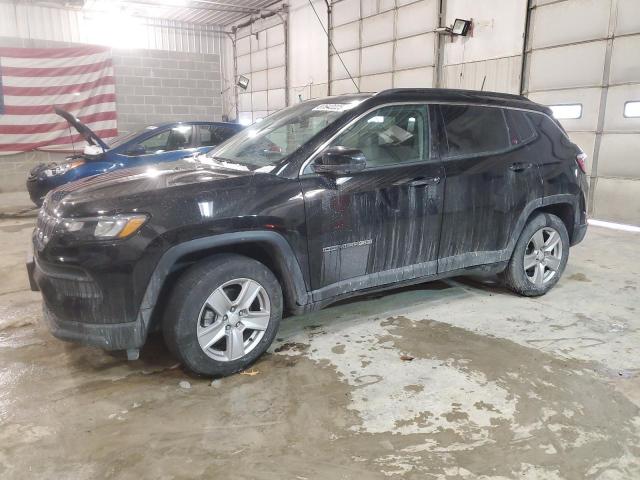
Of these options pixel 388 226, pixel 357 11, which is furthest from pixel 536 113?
pixel 357 11

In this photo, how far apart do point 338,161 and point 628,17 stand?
21.3 ft

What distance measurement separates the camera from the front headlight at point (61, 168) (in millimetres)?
7261

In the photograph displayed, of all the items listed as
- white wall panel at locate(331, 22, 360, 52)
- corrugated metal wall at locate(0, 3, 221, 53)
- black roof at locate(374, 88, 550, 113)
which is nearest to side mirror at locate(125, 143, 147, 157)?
black roof at locate(374, 88, 550, 113)

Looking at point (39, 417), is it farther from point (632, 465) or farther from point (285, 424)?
point (632, 465)

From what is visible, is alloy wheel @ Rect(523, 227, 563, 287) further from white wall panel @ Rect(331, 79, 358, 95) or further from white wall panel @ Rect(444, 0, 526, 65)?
white wall panel @ Rect(331, 79, 358, 95)

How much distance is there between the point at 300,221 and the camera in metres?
2.94

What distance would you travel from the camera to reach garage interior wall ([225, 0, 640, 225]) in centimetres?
734

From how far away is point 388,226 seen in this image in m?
3.27

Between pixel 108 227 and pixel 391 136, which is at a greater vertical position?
pixel 391 136

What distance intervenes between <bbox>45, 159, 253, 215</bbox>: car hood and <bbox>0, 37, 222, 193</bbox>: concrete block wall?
10.5 m

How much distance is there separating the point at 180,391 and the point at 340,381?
890 mm

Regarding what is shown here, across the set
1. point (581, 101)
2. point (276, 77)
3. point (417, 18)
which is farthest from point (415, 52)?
point (276, 77)

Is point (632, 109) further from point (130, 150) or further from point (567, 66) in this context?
point (130, 150)

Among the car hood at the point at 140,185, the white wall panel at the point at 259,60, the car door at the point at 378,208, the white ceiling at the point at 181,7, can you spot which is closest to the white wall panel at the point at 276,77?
the white wall panel at the point at 259,60
